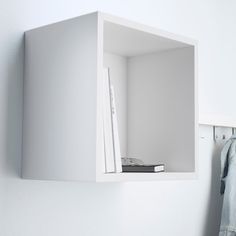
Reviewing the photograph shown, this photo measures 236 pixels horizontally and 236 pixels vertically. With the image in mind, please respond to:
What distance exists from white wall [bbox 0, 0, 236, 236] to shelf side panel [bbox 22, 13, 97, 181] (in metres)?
0.04

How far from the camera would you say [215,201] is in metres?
1.95

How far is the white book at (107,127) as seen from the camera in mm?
1136

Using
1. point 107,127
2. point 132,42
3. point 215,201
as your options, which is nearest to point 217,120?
point 215,201

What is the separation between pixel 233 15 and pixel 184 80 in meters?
0.84

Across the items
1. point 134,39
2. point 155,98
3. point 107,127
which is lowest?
point 107,127

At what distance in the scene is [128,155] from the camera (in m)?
1.50

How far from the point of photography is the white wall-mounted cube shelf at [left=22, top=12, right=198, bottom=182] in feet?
3.59

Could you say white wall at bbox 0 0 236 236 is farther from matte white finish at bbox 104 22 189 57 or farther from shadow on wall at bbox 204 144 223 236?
matte white finish at bbox 104 22 189 57

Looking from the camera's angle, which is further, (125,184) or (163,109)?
(125,184)

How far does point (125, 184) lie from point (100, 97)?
527 mm

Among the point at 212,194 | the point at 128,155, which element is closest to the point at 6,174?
the point at 128,155

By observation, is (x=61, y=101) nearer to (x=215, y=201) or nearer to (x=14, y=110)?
(x=14, y=110)

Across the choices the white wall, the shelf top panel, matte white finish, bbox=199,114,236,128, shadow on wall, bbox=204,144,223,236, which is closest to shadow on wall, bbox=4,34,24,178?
the white wall

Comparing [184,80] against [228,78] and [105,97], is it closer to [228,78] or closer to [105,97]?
[105,97]
